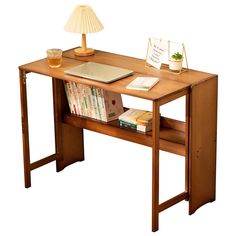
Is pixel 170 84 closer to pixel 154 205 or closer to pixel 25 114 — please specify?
pixel 154 205

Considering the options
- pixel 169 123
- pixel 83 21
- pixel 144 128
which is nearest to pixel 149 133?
pixel 144 128

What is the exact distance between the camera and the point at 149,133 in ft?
20.4

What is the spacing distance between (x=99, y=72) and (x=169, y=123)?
2.01 ft

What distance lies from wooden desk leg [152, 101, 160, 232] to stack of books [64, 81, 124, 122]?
808 millimetres

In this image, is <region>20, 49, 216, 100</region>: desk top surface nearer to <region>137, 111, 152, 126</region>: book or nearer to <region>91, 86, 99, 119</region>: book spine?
<region>91, 86, 99, 119</region>: book spine

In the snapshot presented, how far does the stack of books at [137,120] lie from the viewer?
6.25 m

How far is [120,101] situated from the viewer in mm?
6555

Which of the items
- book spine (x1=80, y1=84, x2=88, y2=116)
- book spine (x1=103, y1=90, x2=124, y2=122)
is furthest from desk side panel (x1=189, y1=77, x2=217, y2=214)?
book spine (x1=80, y1=84, x2=88, y2=116)

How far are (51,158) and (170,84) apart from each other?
1.39 m

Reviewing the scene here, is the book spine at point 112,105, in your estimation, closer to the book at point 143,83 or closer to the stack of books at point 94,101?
the stack of books at point 94,101

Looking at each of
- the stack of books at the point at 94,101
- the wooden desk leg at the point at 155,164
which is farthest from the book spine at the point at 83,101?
the wooden desk leg at the point at 155,164

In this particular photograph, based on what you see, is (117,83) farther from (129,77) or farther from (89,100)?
(89,100)

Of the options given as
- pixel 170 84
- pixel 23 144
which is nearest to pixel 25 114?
pixel 23 144

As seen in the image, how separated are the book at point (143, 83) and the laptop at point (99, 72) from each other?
141 mm
